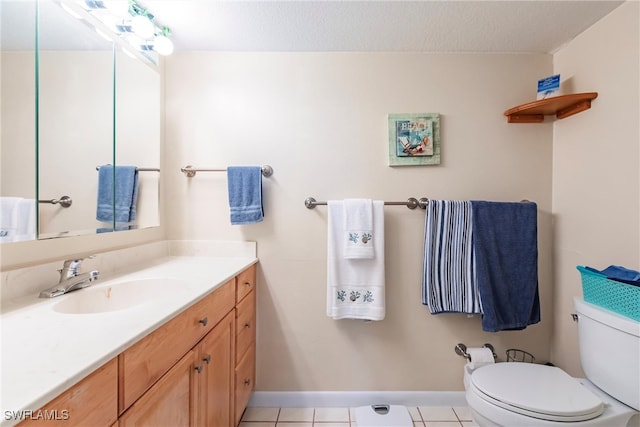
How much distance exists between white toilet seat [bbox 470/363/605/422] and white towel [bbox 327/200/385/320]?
0.54 m

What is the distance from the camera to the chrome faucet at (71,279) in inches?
37.3

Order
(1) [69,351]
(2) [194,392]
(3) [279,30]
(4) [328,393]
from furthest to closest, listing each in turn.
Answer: (4) [328,393] → (3) [279,30] → (2) [194,392] → (1) [69,351]

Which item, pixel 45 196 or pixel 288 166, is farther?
pixel 288 166

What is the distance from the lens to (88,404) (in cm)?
55

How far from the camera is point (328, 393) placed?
1.62 meters

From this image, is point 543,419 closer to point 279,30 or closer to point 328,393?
point 328,393

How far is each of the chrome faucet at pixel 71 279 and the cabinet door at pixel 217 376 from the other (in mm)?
495

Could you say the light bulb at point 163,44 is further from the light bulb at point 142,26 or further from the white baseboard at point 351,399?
the white baseboard at point 351,399

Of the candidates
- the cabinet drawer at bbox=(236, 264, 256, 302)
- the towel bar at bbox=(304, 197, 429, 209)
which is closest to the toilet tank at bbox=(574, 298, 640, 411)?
the towel bar at bbox=(304, 197, 429, 209)

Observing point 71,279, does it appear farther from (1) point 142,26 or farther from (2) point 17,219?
(1) point 142,26

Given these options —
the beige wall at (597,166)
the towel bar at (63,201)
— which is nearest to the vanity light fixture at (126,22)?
the towel bar at (63,201)

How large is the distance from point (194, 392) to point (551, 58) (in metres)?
2.45

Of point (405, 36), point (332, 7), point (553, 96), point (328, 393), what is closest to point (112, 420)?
point (328, 393)

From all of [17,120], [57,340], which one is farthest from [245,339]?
[17,120]
